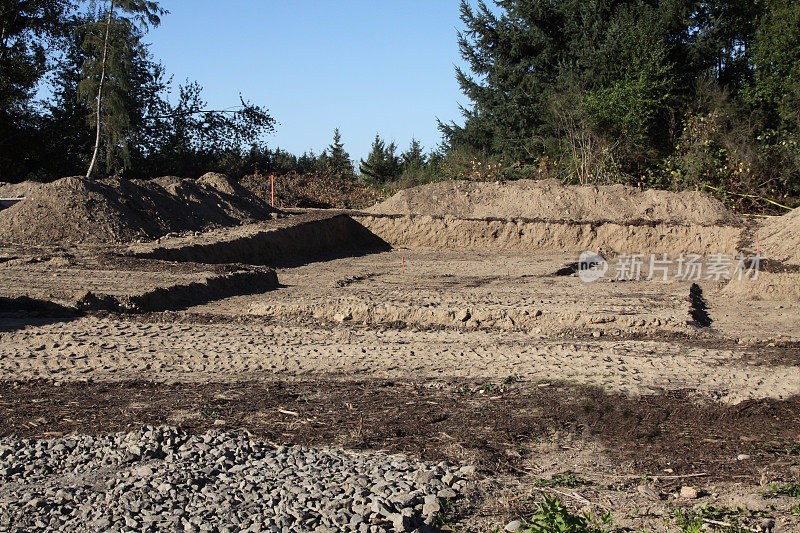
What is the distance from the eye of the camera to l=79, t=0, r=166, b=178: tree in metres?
22.4

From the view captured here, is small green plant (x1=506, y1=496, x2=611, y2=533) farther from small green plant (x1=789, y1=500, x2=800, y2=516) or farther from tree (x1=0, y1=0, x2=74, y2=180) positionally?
tree (x1=0, y1=0, x2=74, y2=180)

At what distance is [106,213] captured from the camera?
15398mm

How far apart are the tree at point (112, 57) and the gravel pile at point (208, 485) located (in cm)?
1968

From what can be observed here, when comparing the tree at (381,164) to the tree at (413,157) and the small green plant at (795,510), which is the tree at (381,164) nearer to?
the tree at (413,157)

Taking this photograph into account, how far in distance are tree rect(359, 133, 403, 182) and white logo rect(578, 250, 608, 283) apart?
64.8ft

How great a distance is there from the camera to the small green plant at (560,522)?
3.50 m

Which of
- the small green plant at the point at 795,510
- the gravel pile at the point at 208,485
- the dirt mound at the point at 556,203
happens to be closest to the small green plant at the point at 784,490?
the small green plant at the point at 795,510

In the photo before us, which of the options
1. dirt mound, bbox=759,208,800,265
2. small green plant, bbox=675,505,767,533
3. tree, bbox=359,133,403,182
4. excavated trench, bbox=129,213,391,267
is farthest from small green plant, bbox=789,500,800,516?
tree, bbox=359,133,403,182

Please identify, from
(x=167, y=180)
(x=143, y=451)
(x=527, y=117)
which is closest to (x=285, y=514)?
(x=143, y=451)

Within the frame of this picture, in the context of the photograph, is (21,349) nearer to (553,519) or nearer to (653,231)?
(553,519)

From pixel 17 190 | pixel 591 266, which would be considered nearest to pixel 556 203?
pixel 591 266

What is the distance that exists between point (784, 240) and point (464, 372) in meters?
10.7

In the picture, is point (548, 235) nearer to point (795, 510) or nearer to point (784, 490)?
point (784, 490)

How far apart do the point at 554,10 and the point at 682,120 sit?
7.72 meters
